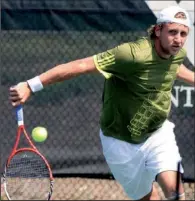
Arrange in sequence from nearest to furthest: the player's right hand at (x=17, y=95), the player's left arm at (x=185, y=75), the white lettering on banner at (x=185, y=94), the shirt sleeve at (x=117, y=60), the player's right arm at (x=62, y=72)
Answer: the player's right hand at (x=17, y=95) → the player's right arm at (x=62, y=72) → the shirt sleeve at (x=117, y=60) → the player's left arm at (x=185, y=75) → the white lettering on banner at (x=185, y=94)

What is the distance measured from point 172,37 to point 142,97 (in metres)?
0.44

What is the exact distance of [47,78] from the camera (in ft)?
14.5

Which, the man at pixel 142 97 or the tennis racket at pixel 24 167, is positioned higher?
the man at pixel 142 97

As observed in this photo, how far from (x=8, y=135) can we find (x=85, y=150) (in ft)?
2.17

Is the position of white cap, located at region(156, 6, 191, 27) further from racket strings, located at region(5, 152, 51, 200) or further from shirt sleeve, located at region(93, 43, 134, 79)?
racket strings, located at region(5, 152, 51, 200)

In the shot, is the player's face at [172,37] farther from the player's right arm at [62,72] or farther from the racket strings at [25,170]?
the racket strings at [25,170]

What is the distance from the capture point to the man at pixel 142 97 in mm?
4586

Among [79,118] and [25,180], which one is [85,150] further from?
[25,180]

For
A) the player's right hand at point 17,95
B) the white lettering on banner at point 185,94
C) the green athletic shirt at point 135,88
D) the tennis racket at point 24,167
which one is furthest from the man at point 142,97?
the white lettering on banner at point 185,94

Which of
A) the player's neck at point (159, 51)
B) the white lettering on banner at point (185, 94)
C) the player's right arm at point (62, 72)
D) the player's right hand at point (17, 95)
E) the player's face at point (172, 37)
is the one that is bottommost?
the white lettering on banner at point (185, 94)

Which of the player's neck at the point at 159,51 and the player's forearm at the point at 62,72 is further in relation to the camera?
the player's neck at the point at 159,51

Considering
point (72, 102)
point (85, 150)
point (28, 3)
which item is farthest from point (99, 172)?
point (28, 3)

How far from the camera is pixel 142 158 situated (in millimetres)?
4953

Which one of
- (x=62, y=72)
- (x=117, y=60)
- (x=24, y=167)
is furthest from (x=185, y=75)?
(x=24, y=167)
